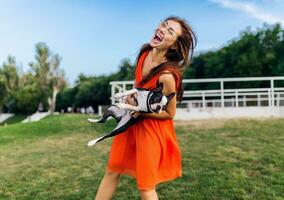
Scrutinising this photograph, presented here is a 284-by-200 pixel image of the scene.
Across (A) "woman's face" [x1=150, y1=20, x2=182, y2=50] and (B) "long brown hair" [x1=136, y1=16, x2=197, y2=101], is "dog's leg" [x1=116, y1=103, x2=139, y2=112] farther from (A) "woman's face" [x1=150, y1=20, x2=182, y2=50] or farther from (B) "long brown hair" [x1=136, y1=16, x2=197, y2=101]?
(A) "woman's face" [x1=150, y1=20, x2=182, y2=50]

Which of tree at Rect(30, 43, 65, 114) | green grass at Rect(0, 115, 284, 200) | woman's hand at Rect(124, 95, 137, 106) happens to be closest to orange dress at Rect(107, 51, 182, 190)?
woman's hand at Rect(124, 95, 137, 106)

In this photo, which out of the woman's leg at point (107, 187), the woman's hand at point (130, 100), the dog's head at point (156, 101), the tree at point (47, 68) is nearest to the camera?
the dog's head at point (156, 101)

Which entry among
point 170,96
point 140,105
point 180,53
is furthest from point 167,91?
point 180,53

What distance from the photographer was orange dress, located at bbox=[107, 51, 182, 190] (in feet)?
9.65

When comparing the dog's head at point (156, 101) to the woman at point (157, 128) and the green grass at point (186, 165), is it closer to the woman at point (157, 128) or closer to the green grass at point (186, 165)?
the woman at point (157, 128)

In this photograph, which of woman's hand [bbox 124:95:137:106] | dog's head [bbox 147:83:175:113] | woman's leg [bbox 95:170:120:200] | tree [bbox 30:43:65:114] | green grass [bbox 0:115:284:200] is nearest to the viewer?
dog's head [bbox 147:83:175:113]

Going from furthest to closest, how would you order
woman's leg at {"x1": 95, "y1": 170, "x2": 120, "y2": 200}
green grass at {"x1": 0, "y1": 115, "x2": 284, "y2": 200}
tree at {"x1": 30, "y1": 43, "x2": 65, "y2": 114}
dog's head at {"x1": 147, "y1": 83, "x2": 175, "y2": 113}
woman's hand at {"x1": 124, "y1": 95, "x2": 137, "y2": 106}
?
1. tree at {"x1": 30, "y1": 43, "x2": 65, "y2": 114}
2. green grass at {"x1": 0, "y1": 115, "x2": 284, "y2": 200}
3. woman's leg at {"x1": 95, "y1": 170, "x2": 120, "y2": 200}
4. woman's hand at {"x1": 124, "y1": 95, "x2": 137, "y2": 106}
5. dog's head at {"x1": 147, "y1": 83, "x2": 175, "y2": 113}

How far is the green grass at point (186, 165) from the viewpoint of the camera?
15.4 ft

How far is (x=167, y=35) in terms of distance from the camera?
3.06 metres

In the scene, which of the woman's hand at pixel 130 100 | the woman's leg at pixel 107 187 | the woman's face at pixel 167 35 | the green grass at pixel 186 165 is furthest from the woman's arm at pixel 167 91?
the green grass at pixel 186 165

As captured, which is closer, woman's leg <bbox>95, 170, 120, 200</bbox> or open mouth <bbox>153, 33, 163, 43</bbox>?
open mouth <bbox>153, 33, 163, 43</bbox>

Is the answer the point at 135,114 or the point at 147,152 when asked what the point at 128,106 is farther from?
the point at 147,152

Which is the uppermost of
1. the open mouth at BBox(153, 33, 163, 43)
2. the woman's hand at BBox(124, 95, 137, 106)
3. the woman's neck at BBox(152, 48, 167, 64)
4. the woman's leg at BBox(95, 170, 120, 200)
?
the open mouth at BBox(153, 33, 163, 43)

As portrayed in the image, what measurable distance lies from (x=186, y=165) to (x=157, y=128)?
2.80 metres
